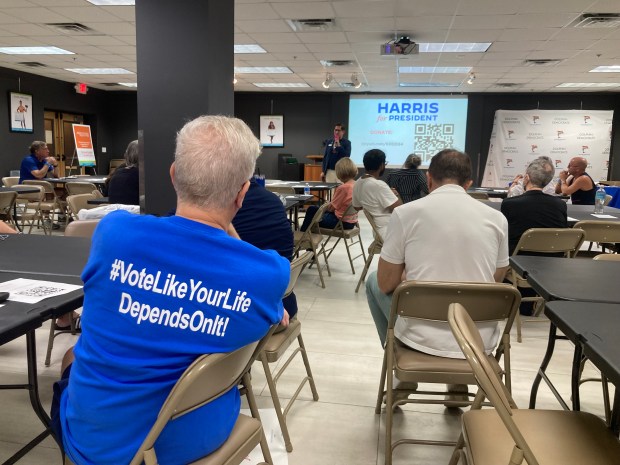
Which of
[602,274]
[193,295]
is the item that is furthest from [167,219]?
[602,274]

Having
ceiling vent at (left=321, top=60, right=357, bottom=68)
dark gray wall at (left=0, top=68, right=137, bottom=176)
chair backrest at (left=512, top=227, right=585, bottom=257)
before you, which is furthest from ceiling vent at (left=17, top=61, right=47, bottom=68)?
chair backrest at (left=512, top=227, right=585, bottom=257)

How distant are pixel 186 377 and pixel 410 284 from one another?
934mm

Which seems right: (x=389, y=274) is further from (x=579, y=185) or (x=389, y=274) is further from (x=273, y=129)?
(x=273, y=129)

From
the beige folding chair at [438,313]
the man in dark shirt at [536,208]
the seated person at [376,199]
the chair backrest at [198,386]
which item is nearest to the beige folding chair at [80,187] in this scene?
the seated person at [376,199]

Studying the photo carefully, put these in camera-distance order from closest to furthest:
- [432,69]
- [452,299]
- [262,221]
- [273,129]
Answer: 1. [452,299]
2. [262,221]
3. [432,69]
4. [273,129]

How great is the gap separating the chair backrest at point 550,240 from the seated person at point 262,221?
5.86 feet

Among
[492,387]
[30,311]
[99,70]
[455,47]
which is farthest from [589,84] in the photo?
[30,311]

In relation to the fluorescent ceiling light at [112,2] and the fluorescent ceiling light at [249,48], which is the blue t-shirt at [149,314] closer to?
the fluorescent ceiling light at [112,2]

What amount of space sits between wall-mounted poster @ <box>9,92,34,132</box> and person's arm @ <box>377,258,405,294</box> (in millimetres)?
10808

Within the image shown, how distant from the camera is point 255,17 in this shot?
584 centimetres

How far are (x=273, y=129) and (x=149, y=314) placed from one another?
1236 cm

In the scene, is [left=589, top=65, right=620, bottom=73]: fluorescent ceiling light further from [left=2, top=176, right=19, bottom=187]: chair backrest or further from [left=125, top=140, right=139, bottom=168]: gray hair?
[left=2, top=176, right=19, bottom=187]: chair backrest

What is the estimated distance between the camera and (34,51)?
27.2 ft

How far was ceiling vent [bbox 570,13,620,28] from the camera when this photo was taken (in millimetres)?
5453
